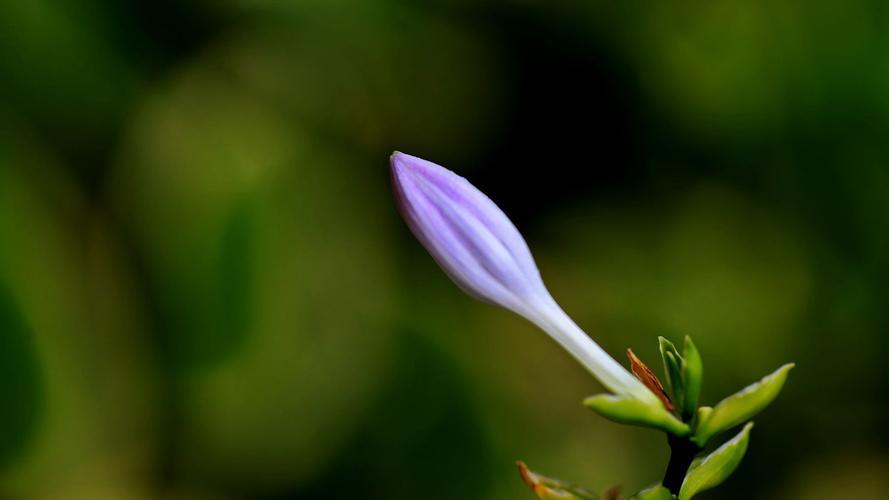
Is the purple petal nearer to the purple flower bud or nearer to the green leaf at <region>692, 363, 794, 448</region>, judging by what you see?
the purple flower bud

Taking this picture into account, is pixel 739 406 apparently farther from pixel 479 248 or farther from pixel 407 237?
pixel 407 237

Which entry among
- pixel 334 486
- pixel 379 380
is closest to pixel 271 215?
pixel 379 380

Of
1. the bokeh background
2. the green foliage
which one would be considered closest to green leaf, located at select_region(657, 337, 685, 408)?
the green foliage

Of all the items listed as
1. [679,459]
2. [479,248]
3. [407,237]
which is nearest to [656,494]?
[679,459]

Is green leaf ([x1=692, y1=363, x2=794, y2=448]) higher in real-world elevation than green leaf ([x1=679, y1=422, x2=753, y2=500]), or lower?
higher

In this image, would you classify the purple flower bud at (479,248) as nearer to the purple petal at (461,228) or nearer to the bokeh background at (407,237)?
the purple petal at (461,228)

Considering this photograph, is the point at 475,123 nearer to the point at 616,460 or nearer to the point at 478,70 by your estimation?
the point at 478,70

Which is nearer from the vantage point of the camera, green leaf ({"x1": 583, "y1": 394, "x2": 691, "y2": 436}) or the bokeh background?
green leaf ({"x1": 583, "y1": 394, "x2": 691, "y2": 436})
